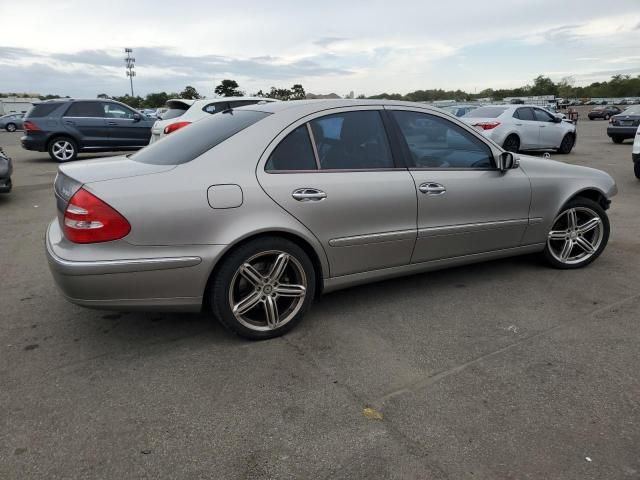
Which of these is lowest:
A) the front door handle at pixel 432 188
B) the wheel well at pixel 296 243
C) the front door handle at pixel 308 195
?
the wheel well at pixel 296 243

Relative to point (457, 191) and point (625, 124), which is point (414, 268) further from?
point (625, 124)

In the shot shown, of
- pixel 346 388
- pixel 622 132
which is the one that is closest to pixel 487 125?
pixel 622 132

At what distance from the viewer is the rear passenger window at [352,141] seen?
3430 millimetres

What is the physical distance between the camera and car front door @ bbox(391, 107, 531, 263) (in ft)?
12.3

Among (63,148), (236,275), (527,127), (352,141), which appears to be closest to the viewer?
(236,275)

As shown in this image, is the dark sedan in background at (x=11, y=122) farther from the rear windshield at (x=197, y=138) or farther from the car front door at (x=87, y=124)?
the rear windshield at (x=197, y=138)

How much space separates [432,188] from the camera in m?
3.73

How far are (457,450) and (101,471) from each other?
154cm

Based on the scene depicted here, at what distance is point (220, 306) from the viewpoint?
121 inches

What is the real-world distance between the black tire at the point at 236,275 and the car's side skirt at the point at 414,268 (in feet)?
0.77

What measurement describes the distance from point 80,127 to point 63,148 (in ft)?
2.34

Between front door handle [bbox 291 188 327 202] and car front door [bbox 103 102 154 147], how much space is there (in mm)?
11512

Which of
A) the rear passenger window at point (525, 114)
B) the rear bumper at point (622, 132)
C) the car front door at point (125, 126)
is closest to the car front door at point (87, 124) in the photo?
the car front door at point (125, 126)

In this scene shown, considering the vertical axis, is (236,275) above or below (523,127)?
below
